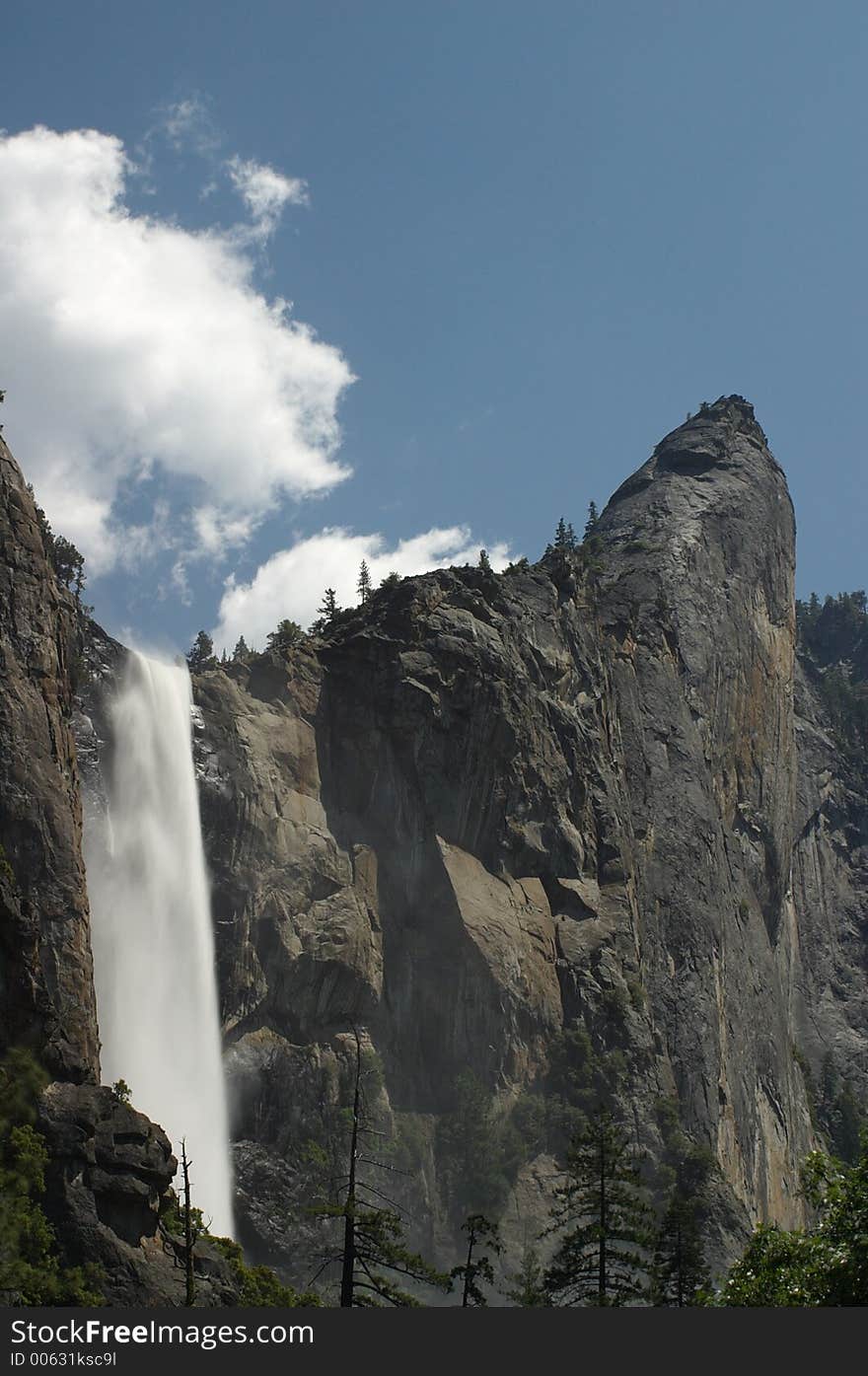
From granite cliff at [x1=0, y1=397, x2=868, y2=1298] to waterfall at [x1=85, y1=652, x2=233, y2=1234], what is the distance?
4.01 ft

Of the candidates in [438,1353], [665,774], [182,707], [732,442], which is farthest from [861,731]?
[438,1353]

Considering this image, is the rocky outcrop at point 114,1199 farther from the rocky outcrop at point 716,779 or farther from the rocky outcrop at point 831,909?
the rocky outcrop at point 831,909

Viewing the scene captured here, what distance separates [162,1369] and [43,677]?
30570 millimetres

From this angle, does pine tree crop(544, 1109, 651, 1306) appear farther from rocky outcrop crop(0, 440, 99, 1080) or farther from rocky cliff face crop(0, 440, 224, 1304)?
rocky outcrop crop(0, 440, 99, 1080)

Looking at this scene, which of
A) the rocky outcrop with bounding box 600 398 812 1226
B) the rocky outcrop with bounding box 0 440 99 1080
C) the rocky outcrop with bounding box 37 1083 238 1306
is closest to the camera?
the rocky outcrop with bounding box 37 1083 238 1306

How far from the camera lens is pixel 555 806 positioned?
82688 mm

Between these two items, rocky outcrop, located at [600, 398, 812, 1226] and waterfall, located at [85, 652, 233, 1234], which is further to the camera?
rocky outcrop, located at [600, 398, 812, 1226]

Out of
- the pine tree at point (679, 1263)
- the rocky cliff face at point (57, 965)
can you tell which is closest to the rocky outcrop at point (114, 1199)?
the rocky cliff face at point (57, 965)

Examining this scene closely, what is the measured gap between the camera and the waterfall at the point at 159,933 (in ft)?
197

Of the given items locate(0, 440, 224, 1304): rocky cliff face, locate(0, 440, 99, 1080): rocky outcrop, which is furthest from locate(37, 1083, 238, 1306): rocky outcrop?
locate(0, 440, 99, 1080): rocky outcrop

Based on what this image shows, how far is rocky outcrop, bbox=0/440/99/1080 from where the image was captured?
43.0 m

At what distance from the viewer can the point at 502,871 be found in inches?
3076

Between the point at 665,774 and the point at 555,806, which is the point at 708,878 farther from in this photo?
the point at 555,806

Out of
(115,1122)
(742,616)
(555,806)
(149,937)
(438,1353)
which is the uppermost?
(742,616)
